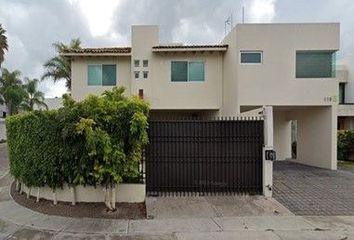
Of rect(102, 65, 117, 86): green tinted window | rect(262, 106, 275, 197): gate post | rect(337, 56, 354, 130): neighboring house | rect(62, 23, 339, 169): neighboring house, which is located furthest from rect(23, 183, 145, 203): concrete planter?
rect(337, 56, 354, 130): neighboring house

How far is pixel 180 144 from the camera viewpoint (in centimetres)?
990

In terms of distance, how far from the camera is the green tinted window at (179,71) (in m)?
18.5

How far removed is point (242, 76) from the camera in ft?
51.8

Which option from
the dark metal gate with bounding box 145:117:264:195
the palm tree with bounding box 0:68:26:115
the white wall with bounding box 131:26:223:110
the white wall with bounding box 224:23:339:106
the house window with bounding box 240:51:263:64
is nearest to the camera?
the dark metal gate with bounding box 145:117:264:195

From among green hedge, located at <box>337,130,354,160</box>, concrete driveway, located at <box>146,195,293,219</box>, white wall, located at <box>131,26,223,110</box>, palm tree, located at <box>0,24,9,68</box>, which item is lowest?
concrete driveway, located at <box>146,195,293,219</box>

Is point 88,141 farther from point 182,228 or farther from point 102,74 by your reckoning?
point 102,74

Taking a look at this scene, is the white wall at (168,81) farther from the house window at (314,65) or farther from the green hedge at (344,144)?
the green hedge at (344,144)

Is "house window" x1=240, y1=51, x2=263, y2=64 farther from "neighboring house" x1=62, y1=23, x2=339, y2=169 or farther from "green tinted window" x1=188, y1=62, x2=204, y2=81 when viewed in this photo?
"green tinted window" x1=188, y1=62, x2=204, y2=81

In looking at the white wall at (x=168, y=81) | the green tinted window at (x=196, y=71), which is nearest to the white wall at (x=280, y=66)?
the white wall at (x=168, y=81)

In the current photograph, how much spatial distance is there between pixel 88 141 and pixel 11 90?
1411 inches

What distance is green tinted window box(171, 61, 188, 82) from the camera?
18.5m

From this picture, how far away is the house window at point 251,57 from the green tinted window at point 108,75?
746 cm

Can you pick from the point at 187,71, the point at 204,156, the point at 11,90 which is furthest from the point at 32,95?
the point at 204,156

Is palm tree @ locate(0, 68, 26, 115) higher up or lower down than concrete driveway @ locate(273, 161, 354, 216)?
higher up
